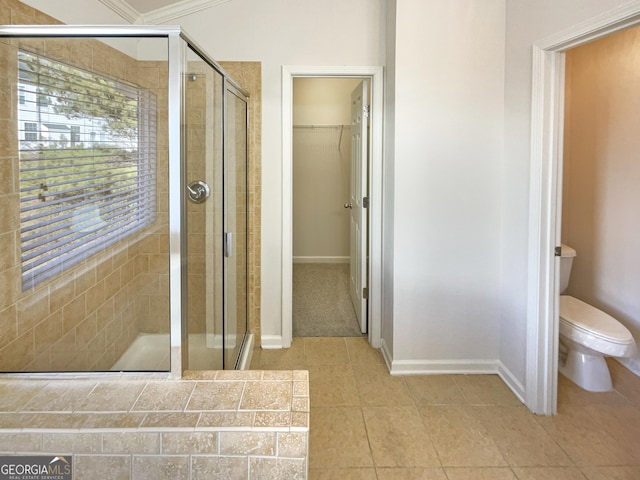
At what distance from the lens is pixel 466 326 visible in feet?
9.55

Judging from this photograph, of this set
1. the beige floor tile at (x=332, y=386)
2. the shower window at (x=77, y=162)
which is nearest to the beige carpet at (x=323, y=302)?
the beige floor tile at (x=332, y=386)

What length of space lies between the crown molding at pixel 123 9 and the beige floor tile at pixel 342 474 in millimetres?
2651

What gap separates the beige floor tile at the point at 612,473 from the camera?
195 centimetres

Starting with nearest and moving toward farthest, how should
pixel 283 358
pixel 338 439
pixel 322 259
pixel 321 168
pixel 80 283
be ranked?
pixel 80 283, pixel 338 439, pixel 283 358, pixel 321 168, pixel 322 259

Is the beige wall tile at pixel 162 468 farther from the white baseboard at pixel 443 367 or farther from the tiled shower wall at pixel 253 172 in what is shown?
the tiled shower wall at pixel 253 172

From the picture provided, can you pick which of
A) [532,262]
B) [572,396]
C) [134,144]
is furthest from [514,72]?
[134,144]

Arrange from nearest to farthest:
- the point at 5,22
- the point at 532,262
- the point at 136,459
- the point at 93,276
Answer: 1. the point at 136,459
2. the point at 5,22
3. the point at 93,276
4. the point at 532,262

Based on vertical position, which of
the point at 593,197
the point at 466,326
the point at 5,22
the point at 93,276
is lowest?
the point at 466,326

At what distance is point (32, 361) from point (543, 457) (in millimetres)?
2190

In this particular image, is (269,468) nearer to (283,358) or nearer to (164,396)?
(164,396)

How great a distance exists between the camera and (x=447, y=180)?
9.21 feet

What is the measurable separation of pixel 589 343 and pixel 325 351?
1625 millimetres

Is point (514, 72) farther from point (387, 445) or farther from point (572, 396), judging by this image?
point (387, 445)
